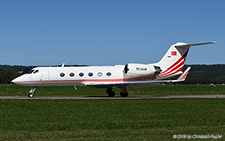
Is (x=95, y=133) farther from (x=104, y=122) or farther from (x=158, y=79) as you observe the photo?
(x=158, y=79)

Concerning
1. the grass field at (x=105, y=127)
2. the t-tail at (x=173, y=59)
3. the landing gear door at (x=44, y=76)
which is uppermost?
the t-tail at (x=173, y=59)

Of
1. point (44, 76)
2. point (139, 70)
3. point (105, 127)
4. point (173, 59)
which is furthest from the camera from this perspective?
point (173, 59)

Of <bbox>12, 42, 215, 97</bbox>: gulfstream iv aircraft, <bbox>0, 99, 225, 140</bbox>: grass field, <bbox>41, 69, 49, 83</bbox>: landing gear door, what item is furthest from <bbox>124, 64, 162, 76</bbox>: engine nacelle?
<bbox>0, 99, 225, 140</bbox>: grass field

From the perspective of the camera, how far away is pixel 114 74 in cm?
3488

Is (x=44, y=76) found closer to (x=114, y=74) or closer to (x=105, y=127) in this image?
(x=114, y=74)

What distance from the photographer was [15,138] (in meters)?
11.4

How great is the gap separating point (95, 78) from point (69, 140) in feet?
77.2

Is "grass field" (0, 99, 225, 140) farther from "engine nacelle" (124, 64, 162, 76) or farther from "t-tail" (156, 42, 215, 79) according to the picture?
"t-tail" (156, 42, 215, 79)

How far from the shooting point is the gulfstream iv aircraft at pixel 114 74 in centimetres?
3359

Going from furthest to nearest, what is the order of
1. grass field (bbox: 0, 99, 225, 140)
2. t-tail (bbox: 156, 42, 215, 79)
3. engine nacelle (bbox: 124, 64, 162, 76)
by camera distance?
t-tail (bbox: 156, 42, 215, 79) < engine nacelle (bbox: 124, 64, 162, 76) < grass field (bbox: 0, 99, 225, 140)

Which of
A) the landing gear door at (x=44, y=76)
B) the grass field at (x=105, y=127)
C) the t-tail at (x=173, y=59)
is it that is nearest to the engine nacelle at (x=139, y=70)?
the t-tail at (x=173, y=59)

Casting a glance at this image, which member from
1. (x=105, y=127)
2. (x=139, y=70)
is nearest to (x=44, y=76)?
(x=139, y=70)

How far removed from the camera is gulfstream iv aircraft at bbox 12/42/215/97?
1323 inches

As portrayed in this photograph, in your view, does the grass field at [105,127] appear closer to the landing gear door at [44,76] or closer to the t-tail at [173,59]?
the landing gear door at [44,76]
